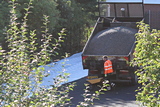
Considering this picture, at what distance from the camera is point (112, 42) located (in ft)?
43.5

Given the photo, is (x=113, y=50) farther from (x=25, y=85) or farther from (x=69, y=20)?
(x=69, y=20)

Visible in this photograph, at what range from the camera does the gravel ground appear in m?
12.8

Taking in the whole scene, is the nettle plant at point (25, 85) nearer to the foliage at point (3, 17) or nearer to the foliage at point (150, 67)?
the foliage at point (150, 67)

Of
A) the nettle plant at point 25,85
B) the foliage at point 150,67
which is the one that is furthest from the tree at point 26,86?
the foliage at point 150,67

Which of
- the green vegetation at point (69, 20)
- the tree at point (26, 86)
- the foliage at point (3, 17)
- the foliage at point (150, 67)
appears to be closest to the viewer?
the tree at point (26, 86)

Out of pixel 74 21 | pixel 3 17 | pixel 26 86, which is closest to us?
pixel 26 86

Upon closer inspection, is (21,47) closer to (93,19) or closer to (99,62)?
(99,62)

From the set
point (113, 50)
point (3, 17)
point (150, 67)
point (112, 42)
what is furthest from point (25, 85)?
point (3, 17)

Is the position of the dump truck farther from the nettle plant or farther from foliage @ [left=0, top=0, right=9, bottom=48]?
the nettle plant

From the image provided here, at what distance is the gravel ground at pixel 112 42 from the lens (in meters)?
12.8

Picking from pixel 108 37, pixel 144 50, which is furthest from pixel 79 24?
pixel 144 50

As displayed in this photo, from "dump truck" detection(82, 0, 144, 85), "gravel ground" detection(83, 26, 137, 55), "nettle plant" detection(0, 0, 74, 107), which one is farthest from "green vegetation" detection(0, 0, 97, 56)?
"nettle plant" detection(0, 0, 74, 107)

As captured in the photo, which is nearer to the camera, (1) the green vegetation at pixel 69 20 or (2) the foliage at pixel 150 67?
(2) the foliage at pixel 150 67

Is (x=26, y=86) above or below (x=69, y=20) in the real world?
below
